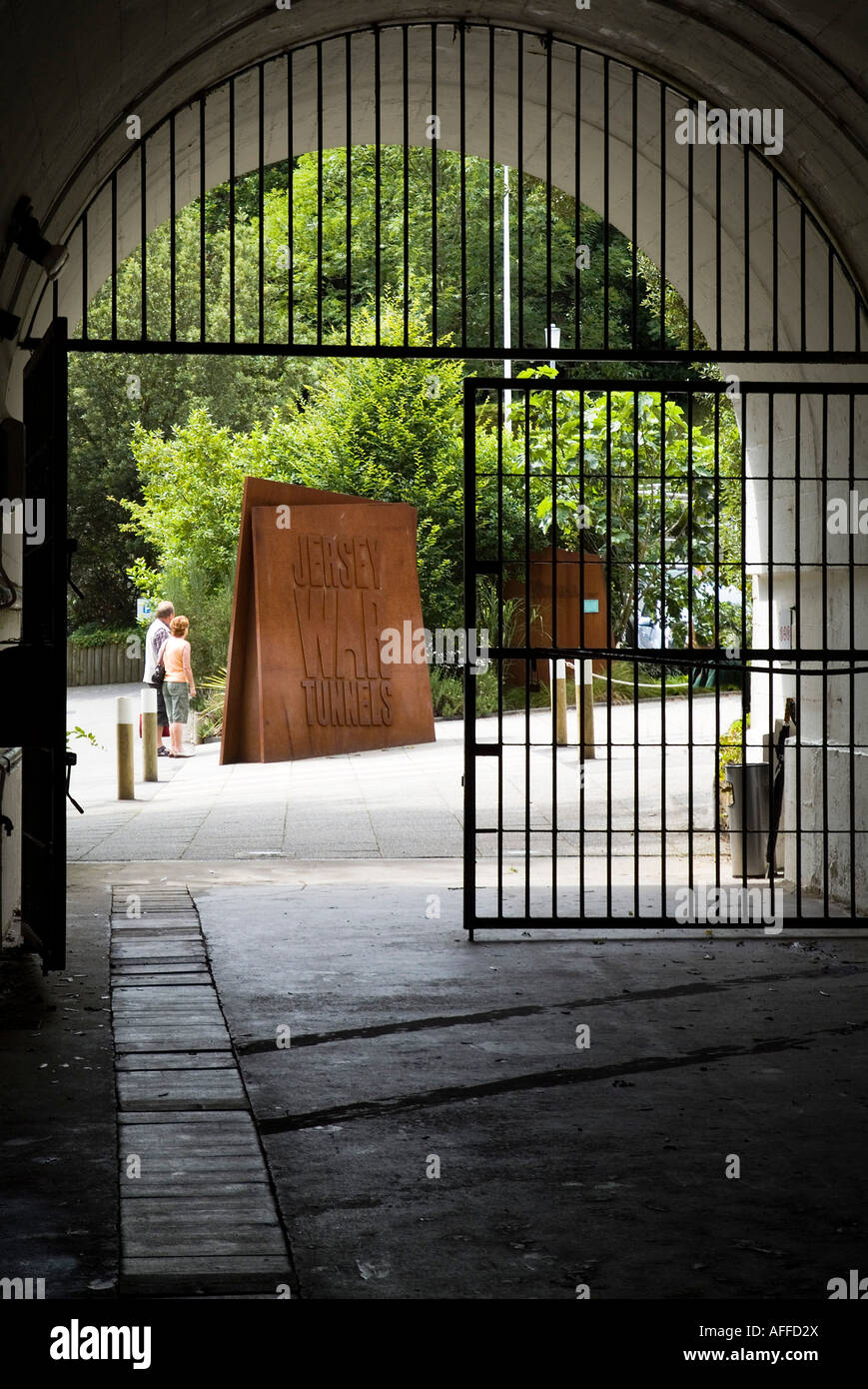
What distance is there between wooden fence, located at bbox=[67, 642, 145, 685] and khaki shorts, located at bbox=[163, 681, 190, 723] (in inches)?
666

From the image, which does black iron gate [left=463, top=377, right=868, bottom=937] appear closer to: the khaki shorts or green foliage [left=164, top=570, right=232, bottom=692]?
the khaki shorts

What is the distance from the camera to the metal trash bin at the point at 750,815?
9914mm

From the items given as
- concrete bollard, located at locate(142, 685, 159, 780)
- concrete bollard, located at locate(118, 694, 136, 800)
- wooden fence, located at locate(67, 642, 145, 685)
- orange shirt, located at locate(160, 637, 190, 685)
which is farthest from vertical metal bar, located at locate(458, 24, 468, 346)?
wooden fence, located at locate(67, 642, 145, 685)

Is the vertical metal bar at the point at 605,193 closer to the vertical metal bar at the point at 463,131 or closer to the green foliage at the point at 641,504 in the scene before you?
the vertical metal bar at the point at 463,131

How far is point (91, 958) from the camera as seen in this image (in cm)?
786

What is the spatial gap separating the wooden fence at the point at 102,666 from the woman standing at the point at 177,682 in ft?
55.5

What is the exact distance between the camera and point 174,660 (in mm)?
19344

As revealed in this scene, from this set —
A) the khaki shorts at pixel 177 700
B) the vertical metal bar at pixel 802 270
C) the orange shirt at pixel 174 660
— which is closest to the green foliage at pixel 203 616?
the khaki shorts at pixel 177 700

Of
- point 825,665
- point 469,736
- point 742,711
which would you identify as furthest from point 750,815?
point 469,736

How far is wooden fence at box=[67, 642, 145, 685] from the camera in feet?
120

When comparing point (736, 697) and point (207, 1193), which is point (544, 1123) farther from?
point (736, 697)

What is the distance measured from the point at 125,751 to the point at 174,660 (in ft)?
14.6
